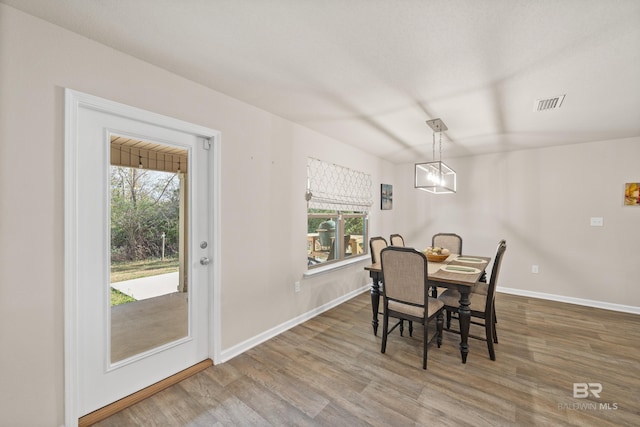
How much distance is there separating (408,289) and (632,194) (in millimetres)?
3831

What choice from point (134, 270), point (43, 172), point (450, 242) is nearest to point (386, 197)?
point (450, 242)

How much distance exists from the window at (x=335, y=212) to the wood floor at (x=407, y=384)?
1.19 metres

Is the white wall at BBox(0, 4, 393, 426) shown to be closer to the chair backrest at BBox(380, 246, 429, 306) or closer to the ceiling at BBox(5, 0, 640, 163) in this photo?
the ceiling at BBox(5, 0, 640, 163)

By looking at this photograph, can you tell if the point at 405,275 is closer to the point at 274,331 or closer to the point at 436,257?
the point at 436,257

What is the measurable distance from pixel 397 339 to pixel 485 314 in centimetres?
A: 91

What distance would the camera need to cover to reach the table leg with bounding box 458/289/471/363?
→ 7.93 ft

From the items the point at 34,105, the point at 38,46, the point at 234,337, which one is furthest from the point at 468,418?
the point at 38,46

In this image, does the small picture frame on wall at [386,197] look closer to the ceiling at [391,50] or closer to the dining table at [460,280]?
the dining table at [460,280]

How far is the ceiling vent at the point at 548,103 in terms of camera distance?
8.11ft

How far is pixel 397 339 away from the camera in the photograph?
2.91 metres

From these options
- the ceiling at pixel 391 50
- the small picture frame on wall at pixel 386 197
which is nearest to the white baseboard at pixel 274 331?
the small picture frame on wall at pixel 386 197

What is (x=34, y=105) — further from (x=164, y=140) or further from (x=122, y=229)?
(x=122, y=229)

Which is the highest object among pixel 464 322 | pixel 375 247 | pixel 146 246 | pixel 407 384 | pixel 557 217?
pixel 557 217

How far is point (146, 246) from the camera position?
2.09 metres
